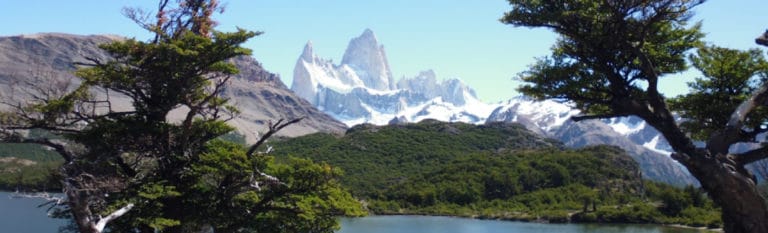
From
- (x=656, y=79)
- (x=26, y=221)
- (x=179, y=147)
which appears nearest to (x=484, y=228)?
(x=26, y=221)

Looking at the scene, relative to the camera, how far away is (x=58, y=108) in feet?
55.8

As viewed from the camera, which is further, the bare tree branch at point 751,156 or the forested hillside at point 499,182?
the forested hillside at point 499,182

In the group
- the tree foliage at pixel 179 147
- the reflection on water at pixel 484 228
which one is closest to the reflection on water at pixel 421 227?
the reflection on water at pixel 484 228

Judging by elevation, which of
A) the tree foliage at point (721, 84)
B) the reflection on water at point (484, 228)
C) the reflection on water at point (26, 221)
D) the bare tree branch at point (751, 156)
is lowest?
the reflection on water at point (26, 221)

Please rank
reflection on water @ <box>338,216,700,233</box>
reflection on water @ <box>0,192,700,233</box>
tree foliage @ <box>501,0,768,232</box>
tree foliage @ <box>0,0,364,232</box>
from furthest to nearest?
1. reflection on water @ <box>338,216,700,233</box>
2. reflection on water @ <box>0,192,700,233</box>
3. tree foliage @ <box>0,0,364,232</box>
4. tree foliage @ <box>501,0,768,232</box>

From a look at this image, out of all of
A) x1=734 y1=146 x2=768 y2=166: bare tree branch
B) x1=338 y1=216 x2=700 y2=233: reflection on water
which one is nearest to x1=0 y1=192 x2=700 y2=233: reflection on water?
x1=338 y1=216 x2=700 y2=233: reflection on water

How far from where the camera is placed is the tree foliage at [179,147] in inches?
671

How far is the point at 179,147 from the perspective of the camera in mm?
18484

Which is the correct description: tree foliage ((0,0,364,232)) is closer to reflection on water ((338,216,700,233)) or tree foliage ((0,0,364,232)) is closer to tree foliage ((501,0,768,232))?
tree foliage ((501,0,768,232))

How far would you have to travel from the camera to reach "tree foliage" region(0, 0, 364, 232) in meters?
17.0

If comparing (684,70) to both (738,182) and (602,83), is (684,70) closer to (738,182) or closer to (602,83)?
(602,83)

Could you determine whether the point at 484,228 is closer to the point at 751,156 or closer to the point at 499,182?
the point at 499,182

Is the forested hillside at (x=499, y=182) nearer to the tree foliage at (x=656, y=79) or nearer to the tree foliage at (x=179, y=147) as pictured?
the tree foliage at (x=656, y=79)

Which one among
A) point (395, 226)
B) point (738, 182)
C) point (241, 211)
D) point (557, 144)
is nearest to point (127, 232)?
point (241, 211)
